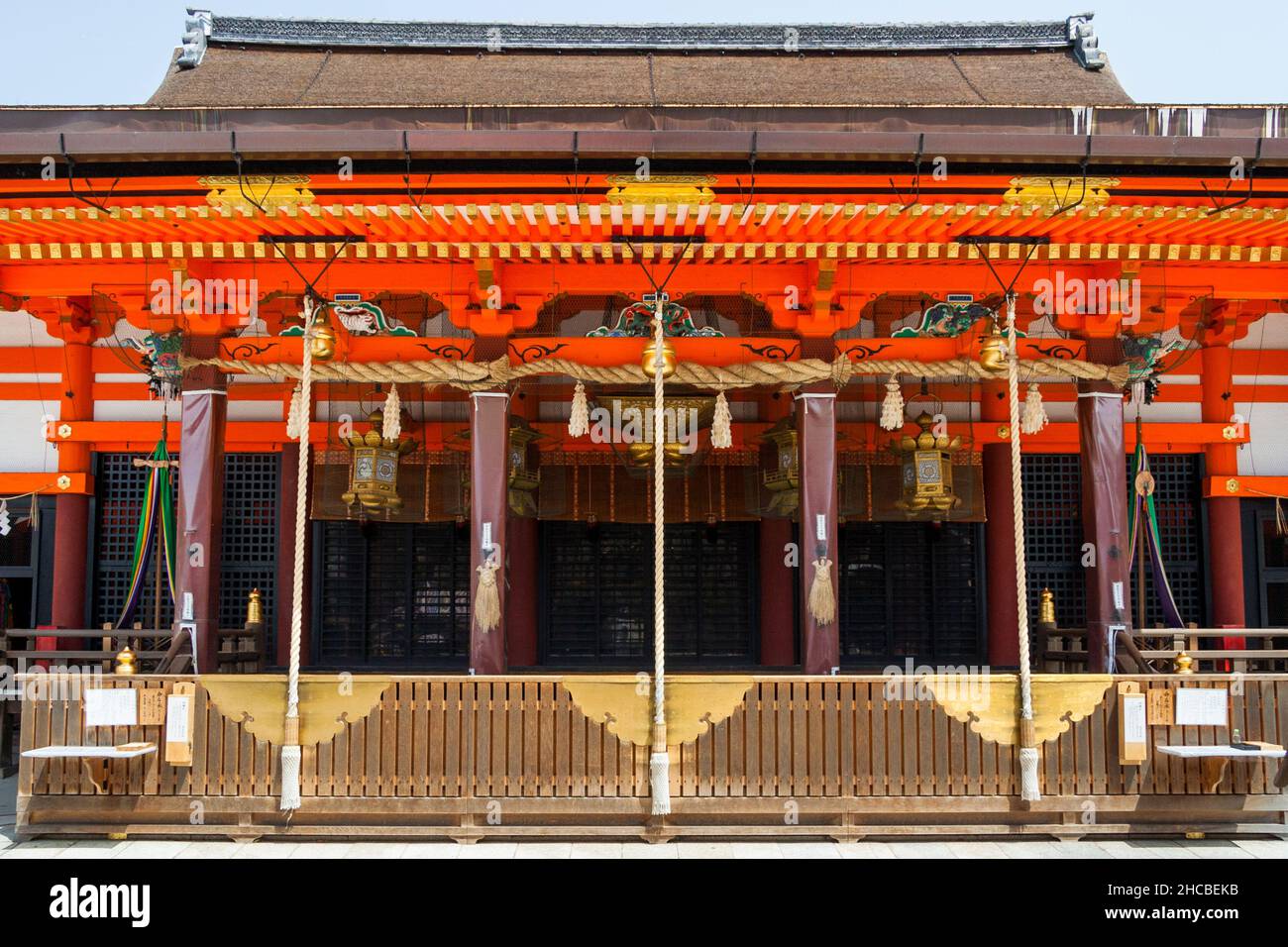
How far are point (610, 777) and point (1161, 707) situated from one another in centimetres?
414

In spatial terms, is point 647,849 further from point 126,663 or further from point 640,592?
point 640,592

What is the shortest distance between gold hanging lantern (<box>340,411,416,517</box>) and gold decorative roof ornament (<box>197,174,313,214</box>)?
2.85 metres

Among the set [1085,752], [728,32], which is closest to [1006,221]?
[1085,752]

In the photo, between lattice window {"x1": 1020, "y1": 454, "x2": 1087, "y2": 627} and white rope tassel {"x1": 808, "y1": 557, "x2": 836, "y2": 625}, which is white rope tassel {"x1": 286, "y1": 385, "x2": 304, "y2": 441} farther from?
lattice window {"x1": 1020, "y1": 454, "x2": 1087, "y2": 627}

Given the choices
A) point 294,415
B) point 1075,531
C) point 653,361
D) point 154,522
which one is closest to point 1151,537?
point 1075,531

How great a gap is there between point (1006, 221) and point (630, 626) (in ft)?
19.7

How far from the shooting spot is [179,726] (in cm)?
690

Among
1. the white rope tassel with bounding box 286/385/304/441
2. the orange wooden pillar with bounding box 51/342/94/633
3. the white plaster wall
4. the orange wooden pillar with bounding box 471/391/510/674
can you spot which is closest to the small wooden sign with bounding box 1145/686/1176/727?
the orange wooden pillar with bounding box 471/391/510/674

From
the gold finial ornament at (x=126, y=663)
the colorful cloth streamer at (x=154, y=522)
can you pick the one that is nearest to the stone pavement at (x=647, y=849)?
the gold finial ornament at (x=126, y=663)

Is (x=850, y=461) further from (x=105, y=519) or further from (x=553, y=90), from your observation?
(x=105, y=519)

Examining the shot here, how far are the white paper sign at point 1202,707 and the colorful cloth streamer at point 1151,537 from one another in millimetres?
2843

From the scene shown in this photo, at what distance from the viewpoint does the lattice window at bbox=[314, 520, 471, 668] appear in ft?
36.3

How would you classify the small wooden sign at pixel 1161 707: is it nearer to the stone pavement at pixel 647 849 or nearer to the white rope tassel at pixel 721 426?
the stone pavement at pixel 647 849

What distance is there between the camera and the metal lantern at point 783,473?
1005 cm
